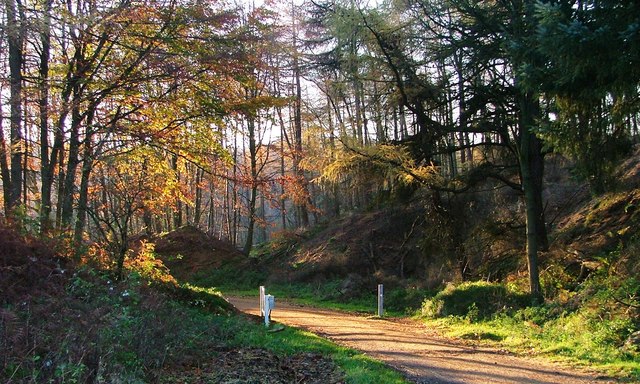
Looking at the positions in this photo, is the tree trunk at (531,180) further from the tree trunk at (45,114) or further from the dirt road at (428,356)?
the tree trunk at (45,114)

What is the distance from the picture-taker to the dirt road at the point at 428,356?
7.74 metres

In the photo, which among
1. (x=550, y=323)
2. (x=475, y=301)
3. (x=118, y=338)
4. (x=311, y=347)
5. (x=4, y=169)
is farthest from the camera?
(x=4, y=169)

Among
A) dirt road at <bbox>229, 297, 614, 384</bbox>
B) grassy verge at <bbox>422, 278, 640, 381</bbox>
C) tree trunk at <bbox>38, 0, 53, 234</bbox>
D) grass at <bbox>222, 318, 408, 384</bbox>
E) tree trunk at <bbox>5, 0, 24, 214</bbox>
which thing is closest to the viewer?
grass at <bbox>222, 318, 408, 384</bbox>

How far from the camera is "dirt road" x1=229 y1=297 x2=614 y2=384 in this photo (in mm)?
7742

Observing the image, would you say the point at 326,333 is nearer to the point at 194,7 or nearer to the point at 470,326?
the point at 470,326

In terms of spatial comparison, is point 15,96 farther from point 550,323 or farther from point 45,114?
point 550,323

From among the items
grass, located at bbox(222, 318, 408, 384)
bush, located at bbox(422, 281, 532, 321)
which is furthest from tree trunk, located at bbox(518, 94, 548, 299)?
grass, located at bbox(222, 318, 408, 384)

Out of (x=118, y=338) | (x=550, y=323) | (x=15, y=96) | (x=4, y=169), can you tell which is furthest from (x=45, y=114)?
(x=550, y=323)

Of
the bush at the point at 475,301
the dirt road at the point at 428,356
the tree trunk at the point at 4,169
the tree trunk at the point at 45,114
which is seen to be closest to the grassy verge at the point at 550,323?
the bush at the point at 475,301

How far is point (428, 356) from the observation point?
9.40 meters

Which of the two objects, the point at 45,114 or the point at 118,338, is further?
the point at 45,114

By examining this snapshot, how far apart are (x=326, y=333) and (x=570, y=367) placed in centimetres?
547

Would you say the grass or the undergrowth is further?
the grass

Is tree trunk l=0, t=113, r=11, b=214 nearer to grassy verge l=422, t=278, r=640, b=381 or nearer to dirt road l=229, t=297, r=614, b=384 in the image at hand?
dirt road l=229, t=297, r=614, b=384
